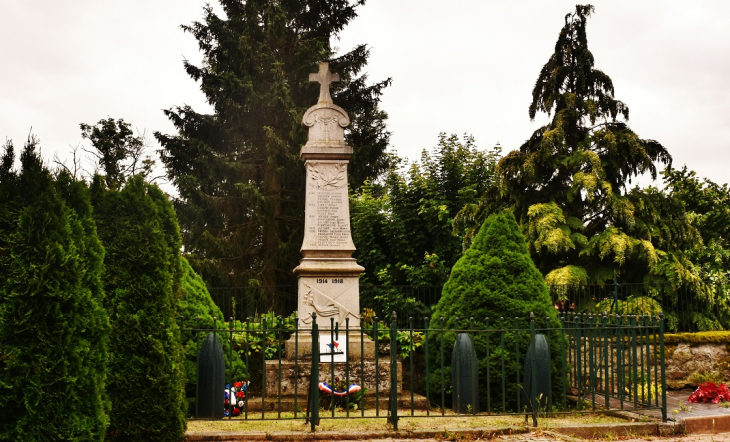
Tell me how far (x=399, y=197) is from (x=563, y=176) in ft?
14.3

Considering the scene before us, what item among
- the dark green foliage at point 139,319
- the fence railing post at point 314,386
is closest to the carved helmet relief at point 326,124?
the fence railing post at point 314,386

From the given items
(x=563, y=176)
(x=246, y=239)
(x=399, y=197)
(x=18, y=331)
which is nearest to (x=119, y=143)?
(x=246, y=239)

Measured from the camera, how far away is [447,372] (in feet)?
26.6

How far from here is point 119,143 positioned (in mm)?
26156

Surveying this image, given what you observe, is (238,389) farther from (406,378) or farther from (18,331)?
(18,331)

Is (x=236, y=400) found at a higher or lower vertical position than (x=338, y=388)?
lower

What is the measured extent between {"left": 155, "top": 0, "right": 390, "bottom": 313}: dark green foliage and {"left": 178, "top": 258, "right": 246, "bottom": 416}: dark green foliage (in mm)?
8136

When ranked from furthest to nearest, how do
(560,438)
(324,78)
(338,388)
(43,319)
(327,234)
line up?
1. (324,78)
2. (327,234)
3. (338,388)
4. (560,438)
5. (43,319)

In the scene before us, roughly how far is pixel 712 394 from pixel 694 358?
2.00 m

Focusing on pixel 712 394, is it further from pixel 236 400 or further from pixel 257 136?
pixel 257 136

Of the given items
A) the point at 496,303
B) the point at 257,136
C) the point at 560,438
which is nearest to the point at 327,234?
the point at 496,303

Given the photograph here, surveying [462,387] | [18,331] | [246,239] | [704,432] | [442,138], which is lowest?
[704,432]

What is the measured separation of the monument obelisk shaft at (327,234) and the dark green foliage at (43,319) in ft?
16.2

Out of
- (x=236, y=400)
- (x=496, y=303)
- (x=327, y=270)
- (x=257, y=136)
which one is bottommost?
(x=236, y=400)
